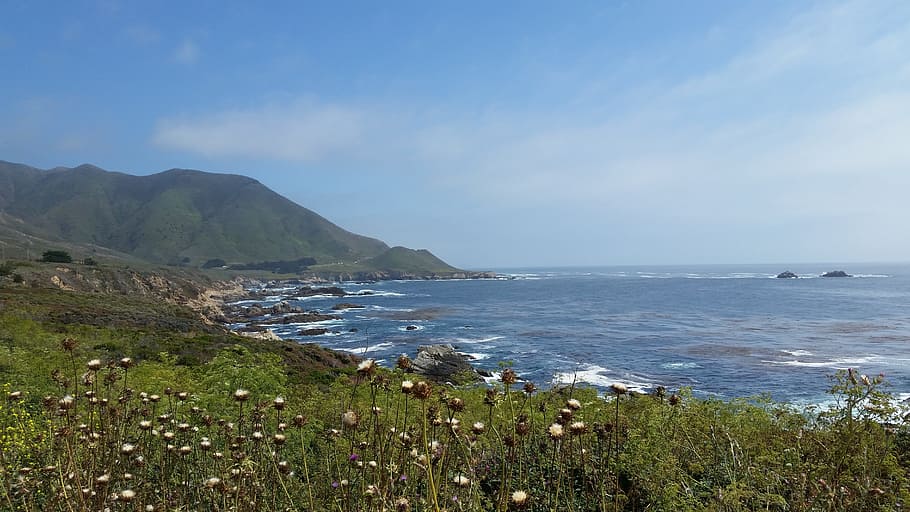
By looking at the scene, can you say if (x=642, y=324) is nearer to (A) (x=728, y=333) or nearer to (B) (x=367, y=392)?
(A) (x=728, y=333)

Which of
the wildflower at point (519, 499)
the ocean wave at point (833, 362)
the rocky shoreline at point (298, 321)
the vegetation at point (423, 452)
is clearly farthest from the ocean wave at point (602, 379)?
the wildflower at point (519, 499)

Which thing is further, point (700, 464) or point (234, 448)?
point (700, 464)

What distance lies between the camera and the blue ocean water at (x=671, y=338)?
101 feet

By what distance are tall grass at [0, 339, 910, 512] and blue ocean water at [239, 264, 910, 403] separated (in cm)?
946

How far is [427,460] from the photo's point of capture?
79.0 inches

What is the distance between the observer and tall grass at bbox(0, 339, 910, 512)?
298cm

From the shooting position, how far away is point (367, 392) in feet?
32.7

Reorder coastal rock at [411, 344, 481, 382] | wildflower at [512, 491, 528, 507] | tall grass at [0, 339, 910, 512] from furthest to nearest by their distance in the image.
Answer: coastal rock at [411, 344, 481, 382] → tall grass at [0, 339, 910, 512] → wildflower at [512, 491, 528, 507]

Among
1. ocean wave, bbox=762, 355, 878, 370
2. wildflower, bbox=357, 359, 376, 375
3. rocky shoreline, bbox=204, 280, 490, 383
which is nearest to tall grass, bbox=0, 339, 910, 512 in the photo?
wildflower, bbox=357, 359, 376, 375

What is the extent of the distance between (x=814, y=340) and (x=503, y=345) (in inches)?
1174

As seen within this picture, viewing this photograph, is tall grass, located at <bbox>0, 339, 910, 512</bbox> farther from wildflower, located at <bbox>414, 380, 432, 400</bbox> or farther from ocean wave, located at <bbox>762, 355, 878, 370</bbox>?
ocean wave, located at <bbox>762, 355, 878, 370</bbox>

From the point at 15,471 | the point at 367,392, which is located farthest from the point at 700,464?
the point at 367,392

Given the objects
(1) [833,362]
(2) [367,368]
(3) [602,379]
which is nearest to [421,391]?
(2) [367,368]

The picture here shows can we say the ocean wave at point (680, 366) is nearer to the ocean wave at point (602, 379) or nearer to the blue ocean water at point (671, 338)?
the blue ocean water at point (671, 338)
